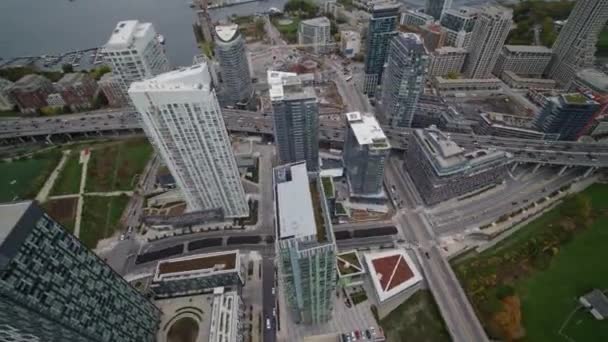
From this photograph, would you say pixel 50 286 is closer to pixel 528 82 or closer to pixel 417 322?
pixel 417 322

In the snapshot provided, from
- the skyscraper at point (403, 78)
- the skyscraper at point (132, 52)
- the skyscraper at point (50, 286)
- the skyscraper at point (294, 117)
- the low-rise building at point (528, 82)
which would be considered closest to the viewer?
the skyscraper at point (50, 286)

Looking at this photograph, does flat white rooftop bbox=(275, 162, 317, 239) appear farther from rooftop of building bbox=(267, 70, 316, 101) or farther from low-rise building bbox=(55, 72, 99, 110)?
low-rise building bbox=(55, 72, 99, 110)

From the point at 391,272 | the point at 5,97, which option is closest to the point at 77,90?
the point at 5,97

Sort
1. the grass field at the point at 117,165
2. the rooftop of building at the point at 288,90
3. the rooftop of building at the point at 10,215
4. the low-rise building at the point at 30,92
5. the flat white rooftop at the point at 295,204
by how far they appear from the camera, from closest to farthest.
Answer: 1. the rooftop of building at the point at 10,215
2. the flat white rooftop at the point at 295,204
3. the rooftop of building at the point at 288,90
4. the grass field at the point at 117,165
5. the low-rise building at the point at 30,92

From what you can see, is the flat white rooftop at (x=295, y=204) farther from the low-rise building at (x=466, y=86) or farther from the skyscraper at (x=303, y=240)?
the low-rise building at (x=466, y=86)

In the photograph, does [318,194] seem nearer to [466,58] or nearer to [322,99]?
[322,99]

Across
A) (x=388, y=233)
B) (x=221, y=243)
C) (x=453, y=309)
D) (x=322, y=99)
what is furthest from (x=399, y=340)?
(x=322, y=99)

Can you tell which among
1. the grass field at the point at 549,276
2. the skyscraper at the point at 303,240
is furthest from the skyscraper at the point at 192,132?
the grass field at the point at 549,276
